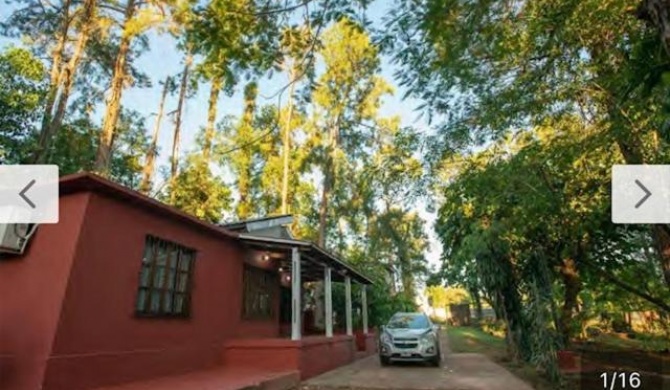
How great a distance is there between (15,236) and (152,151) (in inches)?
645

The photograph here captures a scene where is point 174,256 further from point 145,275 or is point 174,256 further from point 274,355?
point 274,355

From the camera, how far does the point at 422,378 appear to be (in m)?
11.6

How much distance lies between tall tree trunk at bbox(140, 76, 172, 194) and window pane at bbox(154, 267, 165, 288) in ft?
43.3

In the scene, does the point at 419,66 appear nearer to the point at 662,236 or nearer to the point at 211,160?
the point at 662,236

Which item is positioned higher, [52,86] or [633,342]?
[52,86]

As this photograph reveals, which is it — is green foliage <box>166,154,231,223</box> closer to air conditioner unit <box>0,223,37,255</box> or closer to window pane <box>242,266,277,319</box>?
window pane <box>242,266,277,319</box>

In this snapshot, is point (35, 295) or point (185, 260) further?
point (185, 260)

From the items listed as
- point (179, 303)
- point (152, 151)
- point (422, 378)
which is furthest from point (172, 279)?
point (152, 151)

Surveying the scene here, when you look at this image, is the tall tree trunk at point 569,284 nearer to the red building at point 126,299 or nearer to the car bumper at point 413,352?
the car bumper at point 413,352

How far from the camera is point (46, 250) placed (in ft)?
24.8

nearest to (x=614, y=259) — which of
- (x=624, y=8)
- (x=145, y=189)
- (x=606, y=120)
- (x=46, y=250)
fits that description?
(x=606, y=120)

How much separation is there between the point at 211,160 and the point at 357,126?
26.5ft

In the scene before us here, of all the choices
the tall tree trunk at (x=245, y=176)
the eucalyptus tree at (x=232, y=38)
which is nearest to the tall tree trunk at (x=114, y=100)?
the tall tree trunk at (x=245, y=176)

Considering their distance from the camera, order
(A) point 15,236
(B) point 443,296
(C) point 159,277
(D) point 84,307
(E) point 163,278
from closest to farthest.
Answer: (D) point 84,307
(A) point 15,236
(C) point 159,277
(E) point 163,278
(B) point 443,296
